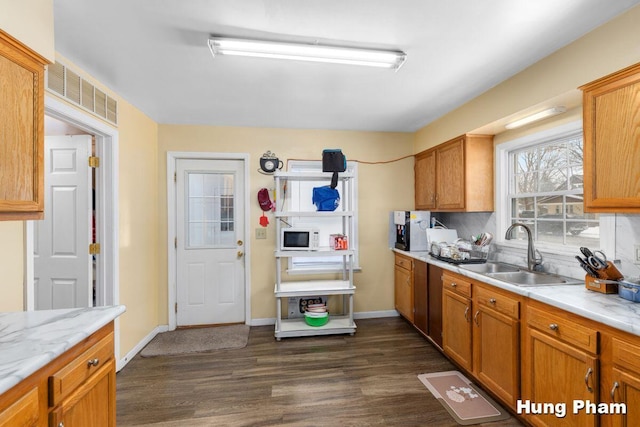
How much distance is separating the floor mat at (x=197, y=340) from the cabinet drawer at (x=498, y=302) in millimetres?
2330

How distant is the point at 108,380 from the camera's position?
142 cm

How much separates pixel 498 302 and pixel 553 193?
1126mm

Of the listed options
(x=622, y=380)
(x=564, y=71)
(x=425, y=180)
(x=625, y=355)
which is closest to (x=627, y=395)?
(x=622, y=380)

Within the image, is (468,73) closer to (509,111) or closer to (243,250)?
(509,111)

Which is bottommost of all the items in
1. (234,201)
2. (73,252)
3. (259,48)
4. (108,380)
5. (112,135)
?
(108,380)

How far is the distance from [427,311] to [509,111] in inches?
79.4

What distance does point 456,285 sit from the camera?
2.47m

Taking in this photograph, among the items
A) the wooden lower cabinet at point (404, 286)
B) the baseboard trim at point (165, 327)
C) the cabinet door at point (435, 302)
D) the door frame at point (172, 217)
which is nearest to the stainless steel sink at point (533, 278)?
the cabinet door at point (435, 302)

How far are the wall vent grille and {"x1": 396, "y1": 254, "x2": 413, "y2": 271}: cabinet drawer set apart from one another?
3.33 metres

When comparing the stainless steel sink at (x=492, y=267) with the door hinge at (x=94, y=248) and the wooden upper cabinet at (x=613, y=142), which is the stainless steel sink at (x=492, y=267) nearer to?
the wooden upper cabinet at (x=613, y=142)

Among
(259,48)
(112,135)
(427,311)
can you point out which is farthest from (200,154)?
(427,311)

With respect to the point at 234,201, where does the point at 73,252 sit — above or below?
below

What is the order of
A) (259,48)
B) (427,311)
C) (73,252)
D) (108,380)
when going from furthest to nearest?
(427,311) → (73,252) → (259,48) → (108,380)

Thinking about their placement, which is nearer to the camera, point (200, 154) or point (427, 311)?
point (427, 311)
